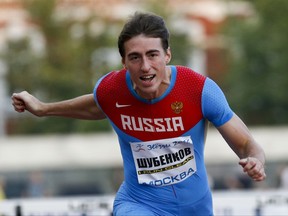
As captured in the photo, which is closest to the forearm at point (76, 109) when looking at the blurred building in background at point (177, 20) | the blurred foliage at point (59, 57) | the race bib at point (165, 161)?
the race bib at point (165, 161)

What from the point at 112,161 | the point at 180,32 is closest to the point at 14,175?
the point at 112,161

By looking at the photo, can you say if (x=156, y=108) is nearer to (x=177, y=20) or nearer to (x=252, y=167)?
(x=252, y=167)

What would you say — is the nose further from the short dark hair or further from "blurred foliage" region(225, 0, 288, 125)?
"blurred foliage" region(225, 0, 288, 125)

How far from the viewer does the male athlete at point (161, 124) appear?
7023 millimetres

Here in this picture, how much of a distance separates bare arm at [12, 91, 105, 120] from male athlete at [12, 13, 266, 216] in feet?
0.37

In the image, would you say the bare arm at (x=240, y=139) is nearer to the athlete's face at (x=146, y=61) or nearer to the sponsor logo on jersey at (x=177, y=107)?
the sponsor logo on jersey at (x=177, y=107)

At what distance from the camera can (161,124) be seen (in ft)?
23.9

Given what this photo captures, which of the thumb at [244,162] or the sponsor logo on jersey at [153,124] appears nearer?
the thumb at [244,162]

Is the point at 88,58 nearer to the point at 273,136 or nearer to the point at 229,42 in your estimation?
the point at 229,42

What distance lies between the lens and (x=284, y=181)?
58.1 feet

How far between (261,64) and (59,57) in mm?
6269

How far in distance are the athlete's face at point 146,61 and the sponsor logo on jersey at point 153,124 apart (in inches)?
11.0

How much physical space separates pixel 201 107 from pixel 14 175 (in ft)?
43.8

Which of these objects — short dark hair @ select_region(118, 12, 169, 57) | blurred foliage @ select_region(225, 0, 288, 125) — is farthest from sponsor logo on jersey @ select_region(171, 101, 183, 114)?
blurred foliage @ select_region(225, 0, 288, 125)
